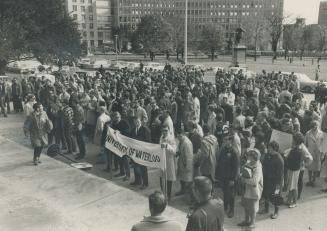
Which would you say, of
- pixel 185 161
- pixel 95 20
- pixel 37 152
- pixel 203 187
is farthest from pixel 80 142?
pixel 95 20

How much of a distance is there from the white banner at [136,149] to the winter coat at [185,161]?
398mm

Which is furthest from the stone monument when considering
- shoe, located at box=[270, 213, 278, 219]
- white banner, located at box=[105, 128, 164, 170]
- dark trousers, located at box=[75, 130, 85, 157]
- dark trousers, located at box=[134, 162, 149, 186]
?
shoe, located at box=[270, 213, 278, 219]

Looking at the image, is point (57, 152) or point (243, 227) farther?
point (57, 152)

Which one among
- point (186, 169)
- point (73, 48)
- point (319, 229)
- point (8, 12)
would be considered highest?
point (8, 12)

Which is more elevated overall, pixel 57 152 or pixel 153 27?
pixel 153 27

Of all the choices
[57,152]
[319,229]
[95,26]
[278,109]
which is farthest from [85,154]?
[95,26]

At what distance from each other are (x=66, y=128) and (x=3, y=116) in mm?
7773

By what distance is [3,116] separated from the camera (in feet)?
61.2

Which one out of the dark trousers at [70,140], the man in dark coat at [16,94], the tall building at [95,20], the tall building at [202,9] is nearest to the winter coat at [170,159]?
the dark trousers at [70,140]

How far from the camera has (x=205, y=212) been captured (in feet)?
A: 13.9

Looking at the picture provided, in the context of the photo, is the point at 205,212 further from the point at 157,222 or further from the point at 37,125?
the point at 37,125

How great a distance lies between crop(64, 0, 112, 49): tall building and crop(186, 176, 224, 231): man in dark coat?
152 m

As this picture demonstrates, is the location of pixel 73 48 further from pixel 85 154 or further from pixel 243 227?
pixel 243 227

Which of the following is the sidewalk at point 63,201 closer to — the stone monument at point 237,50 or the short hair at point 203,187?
the short hair at point 203,187
